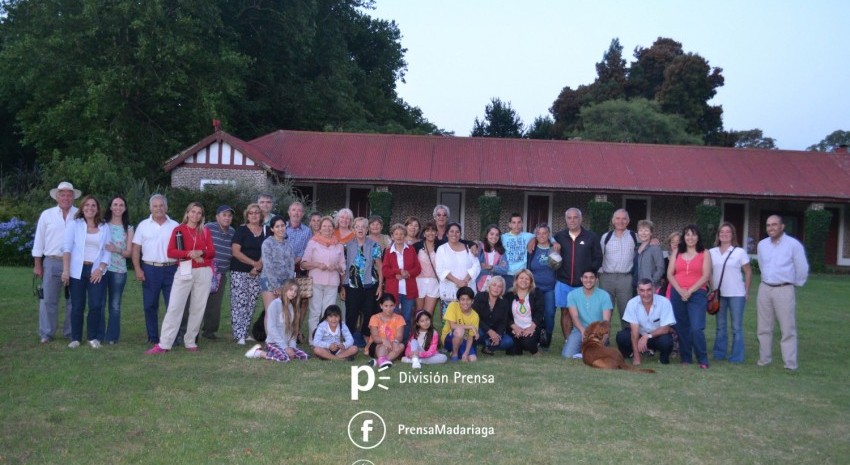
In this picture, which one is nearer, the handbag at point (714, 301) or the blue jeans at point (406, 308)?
the handbag at point (714, 301)

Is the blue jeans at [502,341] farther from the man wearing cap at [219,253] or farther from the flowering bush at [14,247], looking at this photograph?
the flowering bush at [14,247]

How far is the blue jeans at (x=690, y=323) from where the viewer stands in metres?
8.77

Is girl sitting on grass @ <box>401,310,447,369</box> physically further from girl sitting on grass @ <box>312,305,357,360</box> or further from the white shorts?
the white shorts

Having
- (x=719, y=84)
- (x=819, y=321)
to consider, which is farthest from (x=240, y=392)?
(x=719, y=84)

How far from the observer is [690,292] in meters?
8.78

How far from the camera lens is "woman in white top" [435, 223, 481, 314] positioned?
357 inches

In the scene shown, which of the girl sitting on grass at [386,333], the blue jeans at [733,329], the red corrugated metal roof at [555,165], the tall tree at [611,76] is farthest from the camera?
the tall tree at [611,76]

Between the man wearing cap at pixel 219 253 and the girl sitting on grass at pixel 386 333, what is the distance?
2.05 m

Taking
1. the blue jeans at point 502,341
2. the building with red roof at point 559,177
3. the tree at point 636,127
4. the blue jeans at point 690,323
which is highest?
the tree at point 636,127

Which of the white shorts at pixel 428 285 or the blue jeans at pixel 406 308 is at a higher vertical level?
the white shorts at pixel 428 285

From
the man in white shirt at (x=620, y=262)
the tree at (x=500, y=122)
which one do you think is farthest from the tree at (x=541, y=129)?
the man in white shirt at (x=620, y=262)

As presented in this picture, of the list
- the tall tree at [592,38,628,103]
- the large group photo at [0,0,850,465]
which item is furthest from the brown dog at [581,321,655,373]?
the tall tree at [592,38,628,103]

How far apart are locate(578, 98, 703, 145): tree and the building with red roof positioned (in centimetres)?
1112

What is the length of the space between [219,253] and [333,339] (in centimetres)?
189
